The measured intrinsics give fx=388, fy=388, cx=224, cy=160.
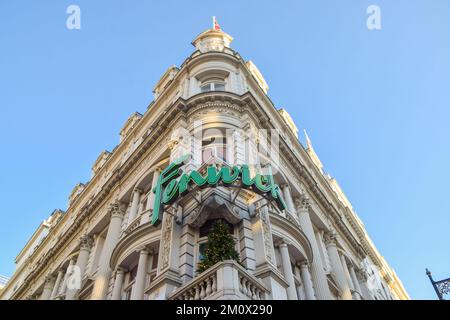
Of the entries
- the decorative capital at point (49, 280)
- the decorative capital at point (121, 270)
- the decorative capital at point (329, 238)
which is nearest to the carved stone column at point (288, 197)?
the decorative capital at point (329, 238)

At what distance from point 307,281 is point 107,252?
1110 centimetres

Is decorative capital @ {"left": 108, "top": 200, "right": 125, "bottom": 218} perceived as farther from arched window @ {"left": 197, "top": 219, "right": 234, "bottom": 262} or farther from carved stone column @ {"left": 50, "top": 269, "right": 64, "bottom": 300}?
arched window @ {"left": 197, "top": 219, "right": 234, "bottom": 262}

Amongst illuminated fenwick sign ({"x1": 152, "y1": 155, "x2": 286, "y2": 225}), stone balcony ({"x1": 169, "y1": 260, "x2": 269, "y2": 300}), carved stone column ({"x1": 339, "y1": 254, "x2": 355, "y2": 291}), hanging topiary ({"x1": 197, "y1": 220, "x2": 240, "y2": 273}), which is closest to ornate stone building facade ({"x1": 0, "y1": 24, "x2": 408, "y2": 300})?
stone balcony ({"x1": 169, "y1": 260, "x2": 269, "y2": 300})

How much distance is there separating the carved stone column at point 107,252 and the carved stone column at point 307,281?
9902 mm

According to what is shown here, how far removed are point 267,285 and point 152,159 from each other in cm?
1347

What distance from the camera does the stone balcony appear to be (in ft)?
38.3

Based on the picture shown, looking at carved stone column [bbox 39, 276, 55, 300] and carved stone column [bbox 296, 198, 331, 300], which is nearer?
carved stone column [bbox 296, 198, 331, 300]

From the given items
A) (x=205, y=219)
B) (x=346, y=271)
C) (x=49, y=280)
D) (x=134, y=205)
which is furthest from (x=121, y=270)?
(x=346, y=271)

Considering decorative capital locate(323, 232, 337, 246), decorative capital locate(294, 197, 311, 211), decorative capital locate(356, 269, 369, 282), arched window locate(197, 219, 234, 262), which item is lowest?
arched window locate(197, 219, 234, 262)

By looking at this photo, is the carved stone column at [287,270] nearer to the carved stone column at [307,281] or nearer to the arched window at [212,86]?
the carved stone column at [307,281]

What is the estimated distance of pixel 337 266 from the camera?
2547cm

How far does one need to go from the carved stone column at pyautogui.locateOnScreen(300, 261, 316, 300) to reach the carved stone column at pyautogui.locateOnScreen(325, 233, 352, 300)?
566cm
